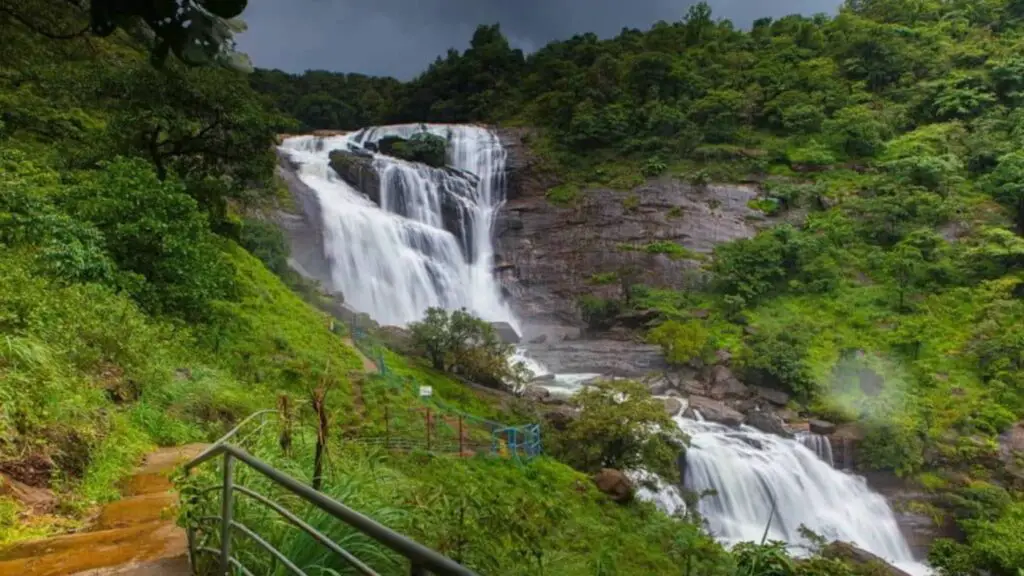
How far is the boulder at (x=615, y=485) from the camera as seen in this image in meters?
11.4

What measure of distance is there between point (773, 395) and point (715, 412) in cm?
312

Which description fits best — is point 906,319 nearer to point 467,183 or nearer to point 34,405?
point 467,183

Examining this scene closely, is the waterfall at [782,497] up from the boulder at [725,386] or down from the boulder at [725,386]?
down

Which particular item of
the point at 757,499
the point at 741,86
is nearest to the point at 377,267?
the point at 757,499

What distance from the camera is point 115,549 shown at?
330cm

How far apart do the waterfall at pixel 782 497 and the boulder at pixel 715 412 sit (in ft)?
3.90

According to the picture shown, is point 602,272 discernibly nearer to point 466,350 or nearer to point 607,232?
point 607,232

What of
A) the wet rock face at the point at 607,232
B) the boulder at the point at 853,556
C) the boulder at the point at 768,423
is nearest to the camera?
the boulder at the point at 853,556

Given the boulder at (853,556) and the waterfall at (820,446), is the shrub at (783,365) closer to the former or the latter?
the waterfall at (820,446)

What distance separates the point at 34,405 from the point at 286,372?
21.7 feet

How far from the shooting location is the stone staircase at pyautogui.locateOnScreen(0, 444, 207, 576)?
3021 mm

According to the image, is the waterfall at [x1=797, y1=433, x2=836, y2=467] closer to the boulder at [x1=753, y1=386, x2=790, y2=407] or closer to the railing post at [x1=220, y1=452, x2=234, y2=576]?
the boulder at [x1=753, y1=386, x2=790, y2=407]

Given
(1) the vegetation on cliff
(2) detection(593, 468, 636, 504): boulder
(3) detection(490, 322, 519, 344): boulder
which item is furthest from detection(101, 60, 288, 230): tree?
(1) the vegetation on cliff

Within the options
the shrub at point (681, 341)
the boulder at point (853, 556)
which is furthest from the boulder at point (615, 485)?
the shrub at point (681, 341)
